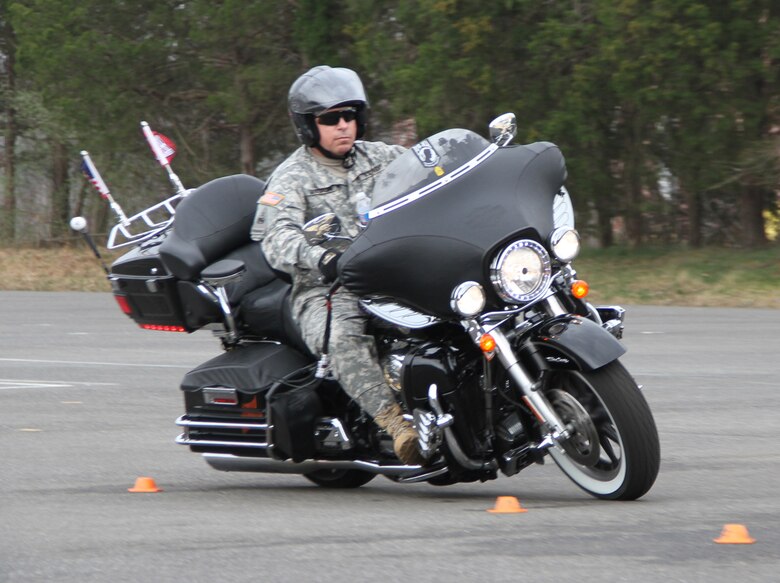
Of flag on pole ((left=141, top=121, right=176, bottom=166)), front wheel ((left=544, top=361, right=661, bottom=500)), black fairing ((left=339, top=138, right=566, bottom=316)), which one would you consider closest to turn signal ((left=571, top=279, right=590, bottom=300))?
black fairing ((left=339, top=138, right=566, bottom=316))

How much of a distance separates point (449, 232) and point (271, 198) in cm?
111

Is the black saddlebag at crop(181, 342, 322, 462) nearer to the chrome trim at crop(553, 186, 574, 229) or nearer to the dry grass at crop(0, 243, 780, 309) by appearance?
the chrome trim at crop(553, 186, 574, 229)

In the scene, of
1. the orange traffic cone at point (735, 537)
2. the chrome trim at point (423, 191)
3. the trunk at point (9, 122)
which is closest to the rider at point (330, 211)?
the chrome trim at point (423, 191)

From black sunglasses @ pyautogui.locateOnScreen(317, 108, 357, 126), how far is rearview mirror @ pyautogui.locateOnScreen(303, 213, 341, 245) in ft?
1.76

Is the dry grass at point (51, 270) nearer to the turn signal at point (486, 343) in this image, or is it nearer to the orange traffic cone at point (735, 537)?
the turn signal at point (486, 343)

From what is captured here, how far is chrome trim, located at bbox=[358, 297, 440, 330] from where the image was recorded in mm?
6348

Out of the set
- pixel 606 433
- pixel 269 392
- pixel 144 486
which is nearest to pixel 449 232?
pixel 606 433

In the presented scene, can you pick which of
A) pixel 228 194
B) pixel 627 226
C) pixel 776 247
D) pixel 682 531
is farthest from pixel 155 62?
pixel 682 531

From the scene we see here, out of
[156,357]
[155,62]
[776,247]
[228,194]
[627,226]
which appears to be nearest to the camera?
[228,194]

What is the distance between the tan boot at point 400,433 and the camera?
6.52 meters

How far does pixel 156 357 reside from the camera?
14875 mm

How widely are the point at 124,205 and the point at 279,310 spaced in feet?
106

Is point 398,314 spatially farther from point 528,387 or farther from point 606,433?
point 606,433

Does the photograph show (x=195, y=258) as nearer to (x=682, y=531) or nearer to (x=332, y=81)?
(x=332, y=81)
